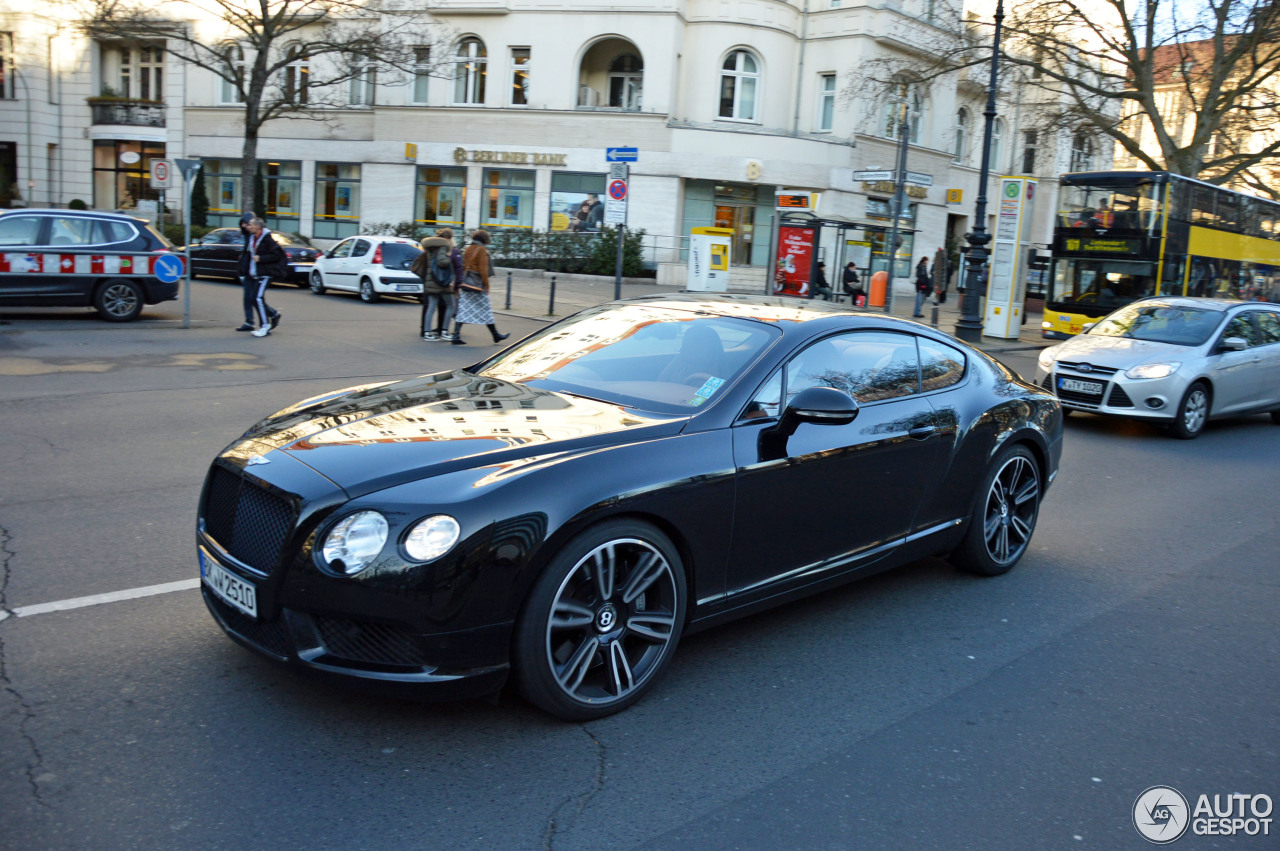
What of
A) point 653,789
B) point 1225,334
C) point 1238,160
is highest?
point 1238,160

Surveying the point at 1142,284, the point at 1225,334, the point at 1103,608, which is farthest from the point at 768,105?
the point at 1103,608

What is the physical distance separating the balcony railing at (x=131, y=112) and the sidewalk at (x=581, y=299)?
803 inches

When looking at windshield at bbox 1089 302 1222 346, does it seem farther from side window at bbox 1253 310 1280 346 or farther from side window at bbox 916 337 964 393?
side window at bbox 916 337 964 393

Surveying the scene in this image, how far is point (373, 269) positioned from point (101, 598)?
749 inches

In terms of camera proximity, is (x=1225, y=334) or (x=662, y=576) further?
(x=1225, y=334)

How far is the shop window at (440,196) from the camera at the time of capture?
38844mm

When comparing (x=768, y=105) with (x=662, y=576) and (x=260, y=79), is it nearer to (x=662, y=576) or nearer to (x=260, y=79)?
(x=260, y=79)

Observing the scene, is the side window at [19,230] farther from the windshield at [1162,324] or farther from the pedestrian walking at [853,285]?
the pedestrian walking at [853,285]

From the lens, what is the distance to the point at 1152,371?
11.2 metres

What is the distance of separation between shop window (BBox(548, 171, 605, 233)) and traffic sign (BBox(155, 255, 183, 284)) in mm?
21661

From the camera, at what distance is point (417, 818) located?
10.1 feet

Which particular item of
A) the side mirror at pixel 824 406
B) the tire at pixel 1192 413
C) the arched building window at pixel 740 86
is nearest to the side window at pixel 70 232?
the side mirror at pixel 824 406

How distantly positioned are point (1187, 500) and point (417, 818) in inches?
283

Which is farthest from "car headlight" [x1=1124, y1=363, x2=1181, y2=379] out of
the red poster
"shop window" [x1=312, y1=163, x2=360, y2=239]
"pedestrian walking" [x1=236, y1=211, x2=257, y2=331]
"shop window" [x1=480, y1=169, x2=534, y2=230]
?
"shop window" [x1=312, y1=163, x2=360, y2=239]
